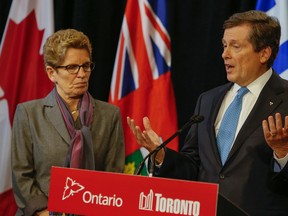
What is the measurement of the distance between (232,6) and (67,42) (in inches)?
63.7

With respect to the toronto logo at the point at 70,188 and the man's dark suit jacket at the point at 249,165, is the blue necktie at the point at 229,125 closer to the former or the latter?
the man's dark suit jacket at the point at 249,165

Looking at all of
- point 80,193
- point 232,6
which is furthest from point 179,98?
point 80,193

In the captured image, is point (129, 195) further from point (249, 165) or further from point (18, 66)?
point (18, 66)

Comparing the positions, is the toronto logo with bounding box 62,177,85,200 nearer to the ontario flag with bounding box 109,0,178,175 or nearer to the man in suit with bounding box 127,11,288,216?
the man in suit with bounding box 127,11,288,216

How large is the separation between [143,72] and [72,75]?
3.82 feet

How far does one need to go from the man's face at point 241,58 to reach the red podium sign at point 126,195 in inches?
40.8

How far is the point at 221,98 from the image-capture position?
2695 mm

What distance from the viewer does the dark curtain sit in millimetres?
3967

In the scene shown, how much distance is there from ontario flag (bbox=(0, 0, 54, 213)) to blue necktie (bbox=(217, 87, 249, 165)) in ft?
5.59

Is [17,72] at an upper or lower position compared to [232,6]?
lower

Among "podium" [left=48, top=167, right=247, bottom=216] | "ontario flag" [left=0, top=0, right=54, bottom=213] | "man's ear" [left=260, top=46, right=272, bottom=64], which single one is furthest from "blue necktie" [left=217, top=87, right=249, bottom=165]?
"ontario flag" [left=0, top=0, right=54, bottom=213]

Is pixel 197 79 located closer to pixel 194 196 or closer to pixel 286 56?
pixel 286 56

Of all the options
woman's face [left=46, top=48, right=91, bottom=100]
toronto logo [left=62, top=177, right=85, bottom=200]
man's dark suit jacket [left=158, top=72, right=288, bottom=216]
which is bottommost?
toronto logo [left=62, top=177, right=85, bottom=200]

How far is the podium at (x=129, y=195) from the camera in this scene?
1652 millimetres
